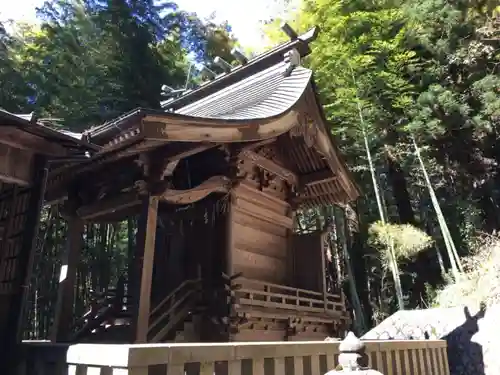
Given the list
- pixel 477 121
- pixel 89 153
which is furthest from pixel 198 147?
pixel 477 121

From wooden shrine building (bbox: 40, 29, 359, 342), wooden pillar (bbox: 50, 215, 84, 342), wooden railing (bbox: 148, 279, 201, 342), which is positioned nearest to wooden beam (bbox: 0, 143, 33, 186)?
wooden shrine building (bbox: 40, 29, 359, 342)

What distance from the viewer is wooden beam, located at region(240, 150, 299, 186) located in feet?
20.7

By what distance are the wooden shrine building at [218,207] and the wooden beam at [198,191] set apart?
0.06 ft

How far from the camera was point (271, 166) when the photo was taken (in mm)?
7027

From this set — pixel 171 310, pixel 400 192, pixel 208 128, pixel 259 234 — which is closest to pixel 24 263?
pixel 171 310

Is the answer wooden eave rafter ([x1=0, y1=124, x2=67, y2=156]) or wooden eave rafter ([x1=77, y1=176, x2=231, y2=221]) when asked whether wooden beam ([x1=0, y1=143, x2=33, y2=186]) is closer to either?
wooden eave rafter ([x1=0, y1=124, x2=67, y2=156])

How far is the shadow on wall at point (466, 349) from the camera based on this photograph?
5.95m

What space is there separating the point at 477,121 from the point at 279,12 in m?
7.93

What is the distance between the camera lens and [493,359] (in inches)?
231

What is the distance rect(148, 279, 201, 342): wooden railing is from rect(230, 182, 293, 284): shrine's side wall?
0.65 m

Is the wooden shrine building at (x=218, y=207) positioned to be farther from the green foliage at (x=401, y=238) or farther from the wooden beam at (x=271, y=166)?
the green foliage at (x=401, y=238)

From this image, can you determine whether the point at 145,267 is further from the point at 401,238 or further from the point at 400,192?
the point at 400,192

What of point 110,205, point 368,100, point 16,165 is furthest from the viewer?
point 368,100

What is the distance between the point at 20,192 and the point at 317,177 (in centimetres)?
518
